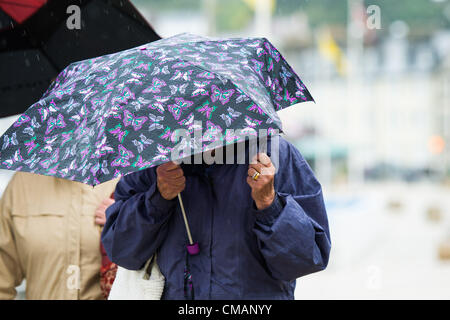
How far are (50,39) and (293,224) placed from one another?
6.54 feet

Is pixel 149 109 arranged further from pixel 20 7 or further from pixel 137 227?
pixel 20 7

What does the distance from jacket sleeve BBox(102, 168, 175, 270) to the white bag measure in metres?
0.05

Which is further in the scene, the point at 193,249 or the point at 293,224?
the point at 193,249

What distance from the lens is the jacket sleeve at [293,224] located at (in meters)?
2.56

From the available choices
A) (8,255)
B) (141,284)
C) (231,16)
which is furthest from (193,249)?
(231,16)

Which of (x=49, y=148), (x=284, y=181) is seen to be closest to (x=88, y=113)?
(x=49, y=148)

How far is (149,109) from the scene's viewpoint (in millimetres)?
2377

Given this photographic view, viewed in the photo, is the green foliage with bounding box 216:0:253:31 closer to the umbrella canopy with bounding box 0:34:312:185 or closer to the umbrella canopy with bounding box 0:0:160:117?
the umbrella canopy with bounding box 0:0:160:117

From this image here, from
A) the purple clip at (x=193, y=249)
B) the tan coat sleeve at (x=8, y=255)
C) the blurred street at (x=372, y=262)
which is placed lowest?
the blurred street at (x=372, y=262)

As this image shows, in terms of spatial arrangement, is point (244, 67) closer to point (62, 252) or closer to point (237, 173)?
point (237, 173)

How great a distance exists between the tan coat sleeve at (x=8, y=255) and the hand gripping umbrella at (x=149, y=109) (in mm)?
1165

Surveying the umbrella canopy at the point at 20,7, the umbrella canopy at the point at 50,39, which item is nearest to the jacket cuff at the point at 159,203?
the umbrella canopy at the point at 50,39

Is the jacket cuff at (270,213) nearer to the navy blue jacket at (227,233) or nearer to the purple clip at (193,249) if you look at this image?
the navy blue jacket at (227,233)

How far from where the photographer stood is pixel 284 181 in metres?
2.74
